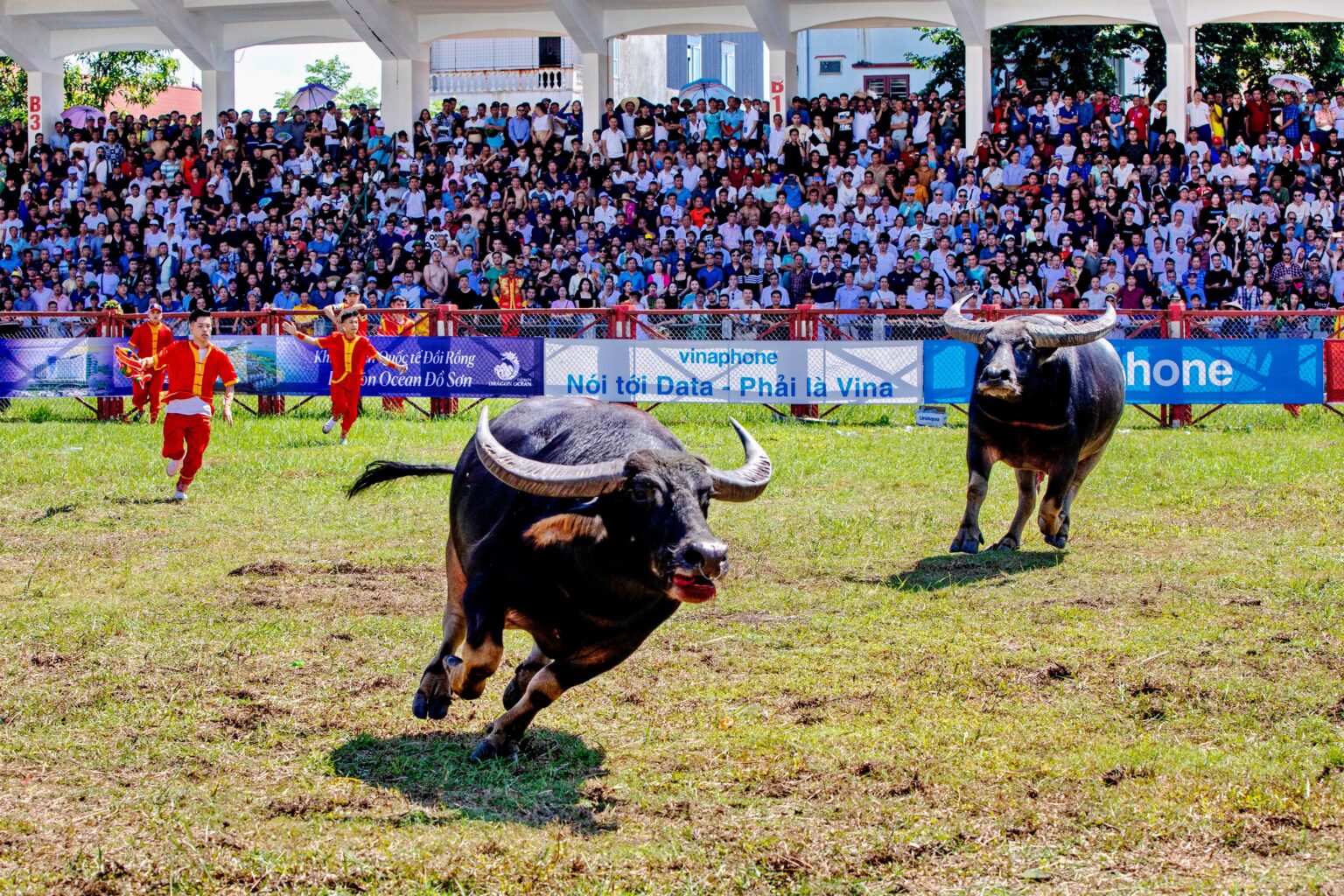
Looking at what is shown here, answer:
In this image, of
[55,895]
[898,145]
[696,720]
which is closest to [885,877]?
[696,720]

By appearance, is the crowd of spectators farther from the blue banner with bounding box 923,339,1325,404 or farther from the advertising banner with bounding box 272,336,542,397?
the advertising banner with bounding box 272,336,542,397

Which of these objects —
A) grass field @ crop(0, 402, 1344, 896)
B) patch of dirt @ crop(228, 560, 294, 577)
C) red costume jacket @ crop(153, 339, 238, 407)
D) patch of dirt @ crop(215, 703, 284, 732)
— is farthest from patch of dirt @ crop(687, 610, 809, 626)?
red costume jacket @ crop(153, 339, 238, 407)

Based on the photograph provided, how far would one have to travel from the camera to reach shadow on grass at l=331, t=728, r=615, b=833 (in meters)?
5.38

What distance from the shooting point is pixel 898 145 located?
25234mm

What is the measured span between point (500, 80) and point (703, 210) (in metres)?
30.5

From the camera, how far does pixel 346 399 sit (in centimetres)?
1752

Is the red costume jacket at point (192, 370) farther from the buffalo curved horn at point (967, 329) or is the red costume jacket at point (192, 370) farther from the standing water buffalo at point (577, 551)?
the standing water buffalo at point (577, 551)

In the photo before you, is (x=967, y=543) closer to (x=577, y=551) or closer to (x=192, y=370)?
(x=577, y=551)

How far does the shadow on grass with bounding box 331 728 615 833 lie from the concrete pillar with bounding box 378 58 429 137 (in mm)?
25559

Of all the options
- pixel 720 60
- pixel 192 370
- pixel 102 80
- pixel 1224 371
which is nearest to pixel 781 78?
pixel 1224 371

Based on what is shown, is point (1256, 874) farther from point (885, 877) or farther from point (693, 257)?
point (693, 257)

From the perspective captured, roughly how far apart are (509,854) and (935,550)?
6.36 metres

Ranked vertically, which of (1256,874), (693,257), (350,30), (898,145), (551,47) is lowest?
(1256,874)

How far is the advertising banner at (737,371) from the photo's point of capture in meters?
19.0
